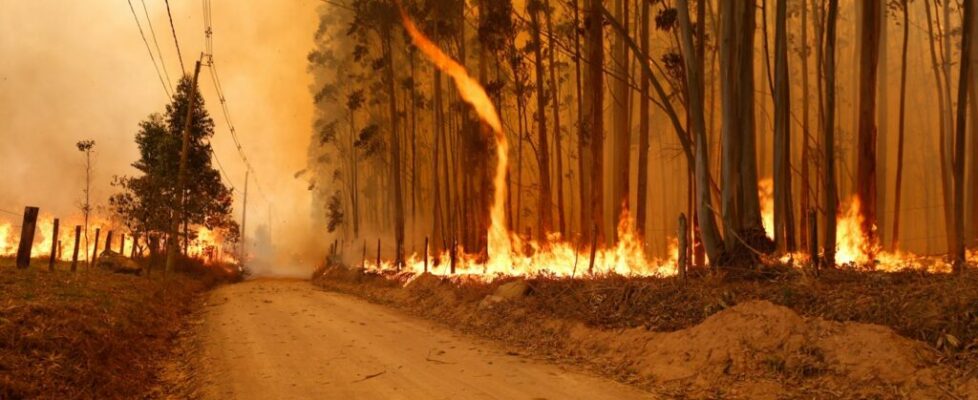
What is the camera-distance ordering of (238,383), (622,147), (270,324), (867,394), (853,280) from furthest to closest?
1. (622,147)
2. (270,324)
3. (853,280)
4. (238,383)
5. (867,394)

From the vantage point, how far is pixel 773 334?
20.2 ft

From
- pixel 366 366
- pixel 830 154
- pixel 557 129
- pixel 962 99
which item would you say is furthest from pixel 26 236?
pixel 962 99

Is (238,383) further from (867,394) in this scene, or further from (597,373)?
(867,394)

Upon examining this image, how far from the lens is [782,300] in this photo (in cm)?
704

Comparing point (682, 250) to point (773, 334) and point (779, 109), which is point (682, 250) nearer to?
point (779, 109)

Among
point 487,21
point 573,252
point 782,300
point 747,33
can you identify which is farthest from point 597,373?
A: point 487,21

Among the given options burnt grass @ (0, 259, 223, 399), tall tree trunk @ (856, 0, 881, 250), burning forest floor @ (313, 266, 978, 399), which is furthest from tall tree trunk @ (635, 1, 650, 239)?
burnt grass @ (0, 259, 223, 399)

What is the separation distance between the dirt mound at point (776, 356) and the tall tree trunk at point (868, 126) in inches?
214

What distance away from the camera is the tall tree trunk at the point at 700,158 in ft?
29.7

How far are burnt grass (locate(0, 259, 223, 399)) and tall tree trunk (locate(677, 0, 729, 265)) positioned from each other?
7614 mm

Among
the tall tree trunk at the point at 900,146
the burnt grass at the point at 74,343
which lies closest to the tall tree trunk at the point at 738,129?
the tall tree trunk at the point at 900,146

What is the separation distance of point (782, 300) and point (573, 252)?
9.84 m

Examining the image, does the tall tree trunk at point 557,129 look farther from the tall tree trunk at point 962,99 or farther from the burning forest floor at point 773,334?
the tall tree trunk at point 962,99

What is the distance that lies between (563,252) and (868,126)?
25.9ft
